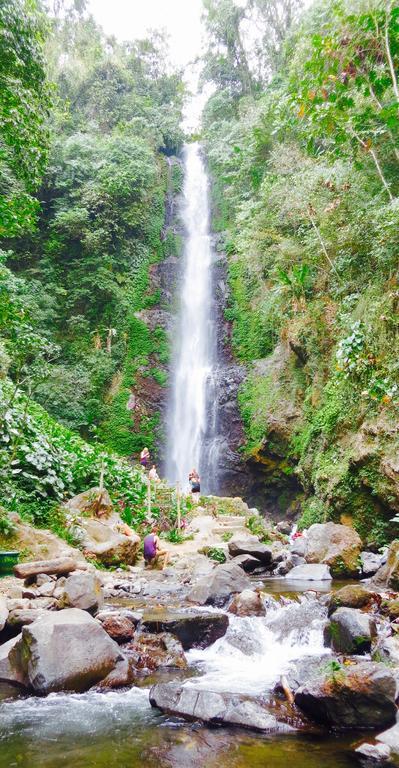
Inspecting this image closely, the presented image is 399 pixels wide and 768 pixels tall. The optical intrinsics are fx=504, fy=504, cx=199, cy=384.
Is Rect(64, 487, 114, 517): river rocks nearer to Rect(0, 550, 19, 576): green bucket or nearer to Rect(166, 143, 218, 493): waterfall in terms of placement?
Rect(0, 550, 19, 576): green bucket

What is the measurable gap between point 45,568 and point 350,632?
4115 mm

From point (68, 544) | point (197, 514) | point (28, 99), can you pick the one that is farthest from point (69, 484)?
point (28, 99)

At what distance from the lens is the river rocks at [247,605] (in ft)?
21.0

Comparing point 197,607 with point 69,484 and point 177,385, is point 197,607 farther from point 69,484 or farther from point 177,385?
point 177,385

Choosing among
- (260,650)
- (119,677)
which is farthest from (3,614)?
(260,650)

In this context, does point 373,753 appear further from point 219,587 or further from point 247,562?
point 247,562

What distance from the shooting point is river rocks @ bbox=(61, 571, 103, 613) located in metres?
5.73

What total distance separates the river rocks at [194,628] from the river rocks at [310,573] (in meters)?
3.37

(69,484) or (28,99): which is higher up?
(28,99)

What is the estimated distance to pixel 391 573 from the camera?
699 centimetres

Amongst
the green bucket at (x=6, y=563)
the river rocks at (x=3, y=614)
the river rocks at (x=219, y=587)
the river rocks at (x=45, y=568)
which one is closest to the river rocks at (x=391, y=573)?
the river rocks at (x=219, y=587)

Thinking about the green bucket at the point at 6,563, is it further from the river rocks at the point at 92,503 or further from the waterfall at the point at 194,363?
the waterfall at the point at 194,363

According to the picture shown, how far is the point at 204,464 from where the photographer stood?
1933 centimetres

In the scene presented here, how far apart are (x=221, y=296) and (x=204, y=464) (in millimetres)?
8880
